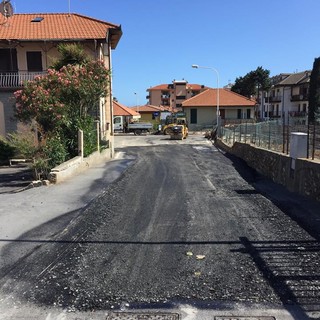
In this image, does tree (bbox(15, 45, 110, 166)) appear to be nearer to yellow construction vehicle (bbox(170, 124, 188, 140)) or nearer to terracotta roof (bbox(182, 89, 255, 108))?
yellow construction vehicle (bbox(170, 124, 188, 140))

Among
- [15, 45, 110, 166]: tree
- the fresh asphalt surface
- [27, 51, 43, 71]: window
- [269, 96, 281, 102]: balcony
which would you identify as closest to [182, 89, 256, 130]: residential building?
[27, 51, 43, 71]: window

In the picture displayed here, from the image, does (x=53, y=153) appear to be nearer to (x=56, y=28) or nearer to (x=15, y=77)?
(x=15, y=77)

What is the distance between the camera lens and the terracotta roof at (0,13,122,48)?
84.1 feet

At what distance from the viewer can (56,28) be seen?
27.1 metres

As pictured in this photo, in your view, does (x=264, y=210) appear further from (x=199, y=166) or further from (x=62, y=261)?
(x=199, y=166)

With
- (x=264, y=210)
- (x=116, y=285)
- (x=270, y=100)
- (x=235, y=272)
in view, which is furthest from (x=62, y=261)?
(x=270, y=100)

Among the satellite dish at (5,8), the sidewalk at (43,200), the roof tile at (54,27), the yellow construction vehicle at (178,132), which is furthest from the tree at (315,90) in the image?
the sidewalk at (43,200)

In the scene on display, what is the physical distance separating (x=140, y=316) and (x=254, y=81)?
297ft

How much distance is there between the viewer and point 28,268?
5324mm

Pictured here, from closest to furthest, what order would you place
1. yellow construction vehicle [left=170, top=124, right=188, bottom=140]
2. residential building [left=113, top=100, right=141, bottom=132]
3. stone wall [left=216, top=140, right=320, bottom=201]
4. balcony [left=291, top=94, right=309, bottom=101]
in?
1. stone wall [left=216, top=140, right=320, bottom=201]
2. yellow construction vehicle [left=170, top=124, right=188, bottom=140]
3. residential building [left=113, top=100, right=141, bottom=132]
4. balcony [left=291, top=94, right=309, bottom=101]

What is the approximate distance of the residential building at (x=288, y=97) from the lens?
78.5 meters

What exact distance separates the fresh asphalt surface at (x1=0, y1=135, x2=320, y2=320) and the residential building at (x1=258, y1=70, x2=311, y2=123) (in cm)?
6507

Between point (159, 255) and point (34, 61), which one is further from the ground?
point (34, 61)

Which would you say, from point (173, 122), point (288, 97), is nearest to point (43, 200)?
point (173, 122)
